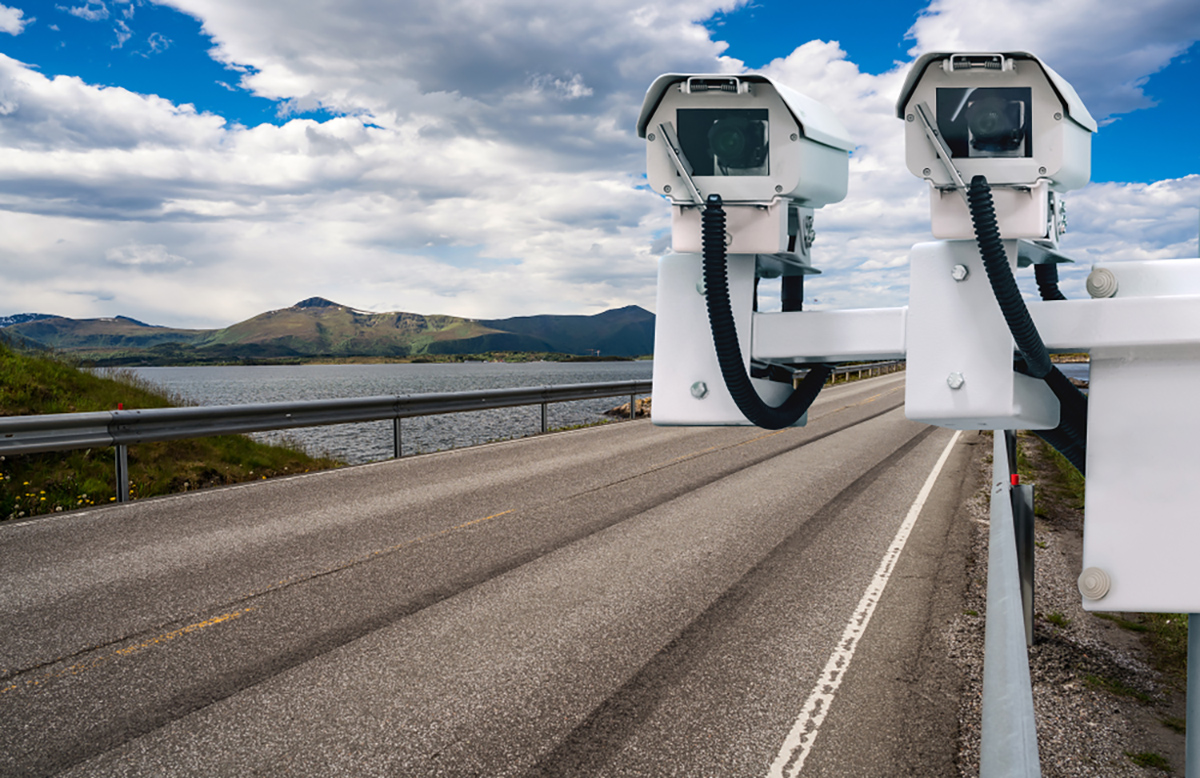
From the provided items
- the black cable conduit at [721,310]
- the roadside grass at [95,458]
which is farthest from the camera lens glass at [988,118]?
the roadside grass at [95,458]

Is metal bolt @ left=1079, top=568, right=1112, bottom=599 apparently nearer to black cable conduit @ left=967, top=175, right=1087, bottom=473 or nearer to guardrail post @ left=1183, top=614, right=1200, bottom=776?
guardrail post @ left=1183, top=614, right=1200, bottom=776

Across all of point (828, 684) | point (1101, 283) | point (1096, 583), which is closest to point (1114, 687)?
point (828, 684)

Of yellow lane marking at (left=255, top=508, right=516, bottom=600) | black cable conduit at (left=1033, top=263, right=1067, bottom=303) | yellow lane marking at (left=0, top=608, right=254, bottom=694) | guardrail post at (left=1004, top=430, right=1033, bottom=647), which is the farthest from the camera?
yellow lane marking at (left=255, top=508, right=516, bottom=600)

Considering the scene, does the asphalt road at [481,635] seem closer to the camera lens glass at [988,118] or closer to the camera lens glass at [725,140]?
the camera lens glass at [725,140]

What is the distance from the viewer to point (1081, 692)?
405 centimetres

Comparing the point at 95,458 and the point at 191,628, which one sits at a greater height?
the point at 95,458

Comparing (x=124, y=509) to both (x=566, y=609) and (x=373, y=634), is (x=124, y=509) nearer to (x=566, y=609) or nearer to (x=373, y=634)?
(x=373, y=634)

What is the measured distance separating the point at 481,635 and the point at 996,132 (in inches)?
159

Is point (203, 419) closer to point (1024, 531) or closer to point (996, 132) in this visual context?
point (1024, 531)

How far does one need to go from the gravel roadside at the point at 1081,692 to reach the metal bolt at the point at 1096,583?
7.43ft

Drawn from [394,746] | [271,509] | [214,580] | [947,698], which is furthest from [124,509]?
[947,698]

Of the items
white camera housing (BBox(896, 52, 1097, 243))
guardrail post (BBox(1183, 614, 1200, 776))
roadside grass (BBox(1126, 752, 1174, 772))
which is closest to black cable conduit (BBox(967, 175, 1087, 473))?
white camera housing (BBox(896, 52, 1097, 243))

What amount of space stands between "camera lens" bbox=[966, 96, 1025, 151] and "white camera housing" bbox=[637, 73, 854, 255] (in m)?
0.31

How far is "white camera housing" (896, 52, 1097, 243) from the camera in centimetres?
142
